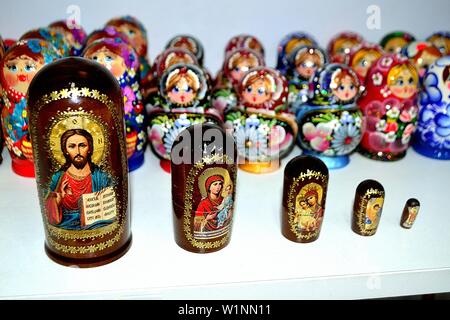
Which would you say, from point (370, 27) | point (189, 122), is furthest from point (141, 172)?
Result: point (370, 27)

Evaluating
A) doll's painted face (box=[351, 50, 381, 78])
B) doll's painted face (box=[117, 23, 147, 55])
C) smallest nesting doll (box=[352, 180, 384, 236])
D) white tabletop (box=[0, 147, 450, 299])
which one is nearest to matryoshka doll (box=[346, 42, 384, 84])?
doll's painted face (box=[351, 50, 381, 78])

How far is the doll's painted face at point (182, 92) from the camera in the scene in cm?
115

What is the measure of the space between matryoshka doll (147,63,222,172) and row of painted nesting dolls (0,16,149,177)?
0.06 m

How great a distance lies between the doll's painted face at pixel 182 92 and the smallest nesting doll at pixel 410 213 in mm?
539

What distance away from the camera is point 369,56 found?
4.61 ft

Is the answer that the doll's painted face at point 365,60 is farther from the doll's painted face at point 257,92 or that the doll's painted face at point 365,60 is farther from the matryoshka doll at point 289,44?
the doll's painted face at point 257,92

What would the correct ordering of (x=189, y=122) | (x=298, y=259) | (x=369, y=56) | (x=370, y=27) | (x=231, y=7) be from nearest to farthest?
1. (x=298, y=259)
2. (x=189, y=122)
3. (x=369, y=56)
4. (x=231, y=7)
5. (x=370, y=27)

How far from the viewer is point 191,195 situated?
2.89 ft

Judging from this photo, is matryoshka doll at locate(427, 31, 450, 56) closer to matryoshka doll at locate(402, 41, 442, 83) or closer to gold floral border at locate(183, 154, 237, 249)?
matryoshka doll at locate(402, 41, 442, 83)

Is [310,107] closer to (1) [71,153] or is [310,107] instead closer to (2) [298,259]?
(2) [298,259]

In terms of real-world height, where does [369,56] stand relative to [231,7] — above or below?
below

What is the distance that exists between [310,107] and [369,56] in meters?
0.29

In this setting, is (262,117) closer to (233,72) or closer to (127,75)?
(233,72)

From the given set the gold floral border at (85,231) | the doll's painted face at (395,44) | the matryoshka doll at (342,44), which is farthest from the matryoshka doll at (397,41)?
the gold floral border at (85,231)
